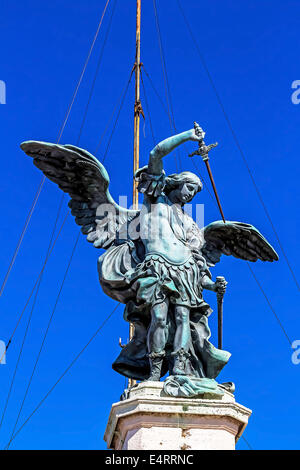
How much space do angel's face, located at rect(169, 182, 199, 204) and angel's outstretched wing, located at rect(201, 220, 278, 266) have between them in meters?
0.56

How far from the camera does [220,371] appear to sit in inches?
350

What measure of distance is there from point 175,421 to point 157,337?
101 cm

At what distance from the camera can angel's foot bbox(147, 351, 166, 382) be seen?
865cm

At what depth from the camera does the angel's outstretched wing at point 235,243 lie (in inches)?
395

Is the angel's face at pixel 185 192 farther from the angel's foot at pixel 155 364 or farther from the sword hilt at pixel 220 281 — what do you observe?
the angel's foot at pixel 155 364

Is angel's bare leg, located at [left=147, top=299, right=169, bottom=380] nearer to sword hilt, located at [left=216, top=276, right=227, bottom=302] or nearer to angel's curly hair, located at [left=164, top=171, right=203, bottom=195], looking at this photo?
sword hilt, located at [left=216, top=276, right=227, bottom=302]

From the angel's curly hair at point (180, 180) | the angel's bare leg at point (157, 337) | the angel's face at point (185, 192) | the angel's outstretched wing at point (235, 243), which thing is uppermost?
the angel's curly hair at point (180, 180)

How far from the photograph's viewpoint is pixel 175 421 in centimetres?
816

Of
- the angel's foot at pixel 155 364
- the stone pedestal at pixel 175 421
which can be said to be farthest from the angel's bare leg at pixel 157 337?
the stone pedestal at pixel 175 421

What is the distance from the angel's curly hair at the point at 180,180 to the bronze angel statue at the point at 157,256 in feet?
0.04

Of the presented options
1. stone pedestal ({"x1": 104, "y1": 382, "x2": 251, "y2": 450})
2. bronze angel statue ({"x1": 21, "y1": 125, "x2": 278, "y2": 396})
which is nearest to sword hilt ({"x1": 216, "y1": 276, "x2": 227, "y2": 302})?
bronze angel statue ({"x1": 21, "y1": 125, "x2": 278, "y2": 396})

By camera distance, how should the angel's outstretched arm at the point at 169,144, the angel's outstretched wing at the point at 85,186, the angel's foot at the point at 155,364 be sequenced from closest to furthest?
the angel's foot at the point at 155,364 < the angel's outstretched arm at the point at 169,144 < the angel's outstretched wing at the point at 85,186
